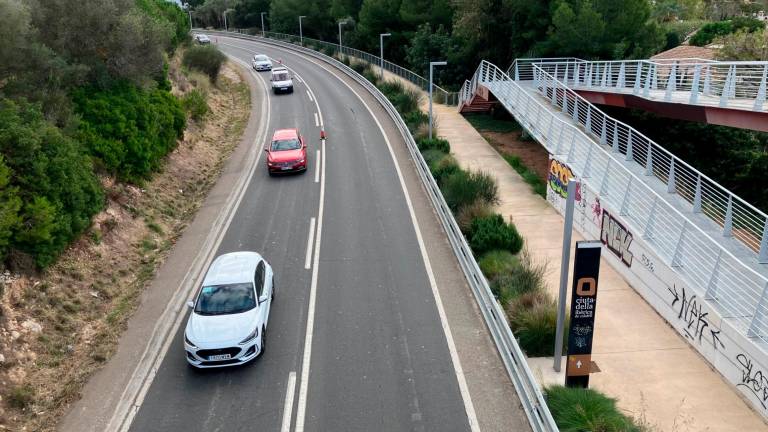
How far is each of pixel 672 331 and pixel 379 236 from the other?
8756 mm

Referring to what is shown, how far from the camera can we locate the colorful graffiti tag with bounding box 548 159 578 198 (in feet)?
66.2

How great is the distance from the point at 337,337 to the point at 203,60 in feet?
110

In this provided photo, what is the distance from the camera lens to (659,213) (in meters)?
15.0

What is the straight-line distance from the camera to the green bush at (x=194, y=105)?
30.4 meters

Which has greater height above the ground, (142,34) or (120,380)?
(142,34)

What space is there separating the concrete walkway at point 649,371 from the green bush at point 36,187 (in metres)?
11.6

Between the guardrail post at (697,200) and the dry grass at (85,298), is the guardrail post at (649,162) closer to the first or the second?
the guardrail post at (697,200)

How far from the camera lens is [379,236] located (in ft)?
61.5

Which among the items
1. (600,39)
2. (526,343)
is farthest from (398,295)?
(600,39)

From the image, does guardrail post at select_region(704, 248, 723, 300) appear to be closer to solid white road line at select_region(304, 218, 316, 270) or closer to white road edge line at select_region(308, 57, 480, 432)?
white road edge line at select_region(308, 57, 480, 432)

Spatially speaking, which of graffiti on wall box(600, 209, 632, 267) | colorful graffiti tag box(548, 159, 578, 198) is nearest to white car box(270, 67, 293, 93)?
colorful graffiti tag box(548, 159, 578, 198)

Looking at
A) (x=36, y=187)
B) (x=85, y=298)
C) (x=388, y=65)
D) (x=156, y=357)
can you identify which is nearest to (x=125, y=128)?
(x=36, y=187)

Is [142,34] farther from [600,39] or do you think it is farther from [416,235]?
[600,39]

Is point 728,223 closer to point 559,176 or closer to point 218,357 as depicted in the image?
point 559,176
